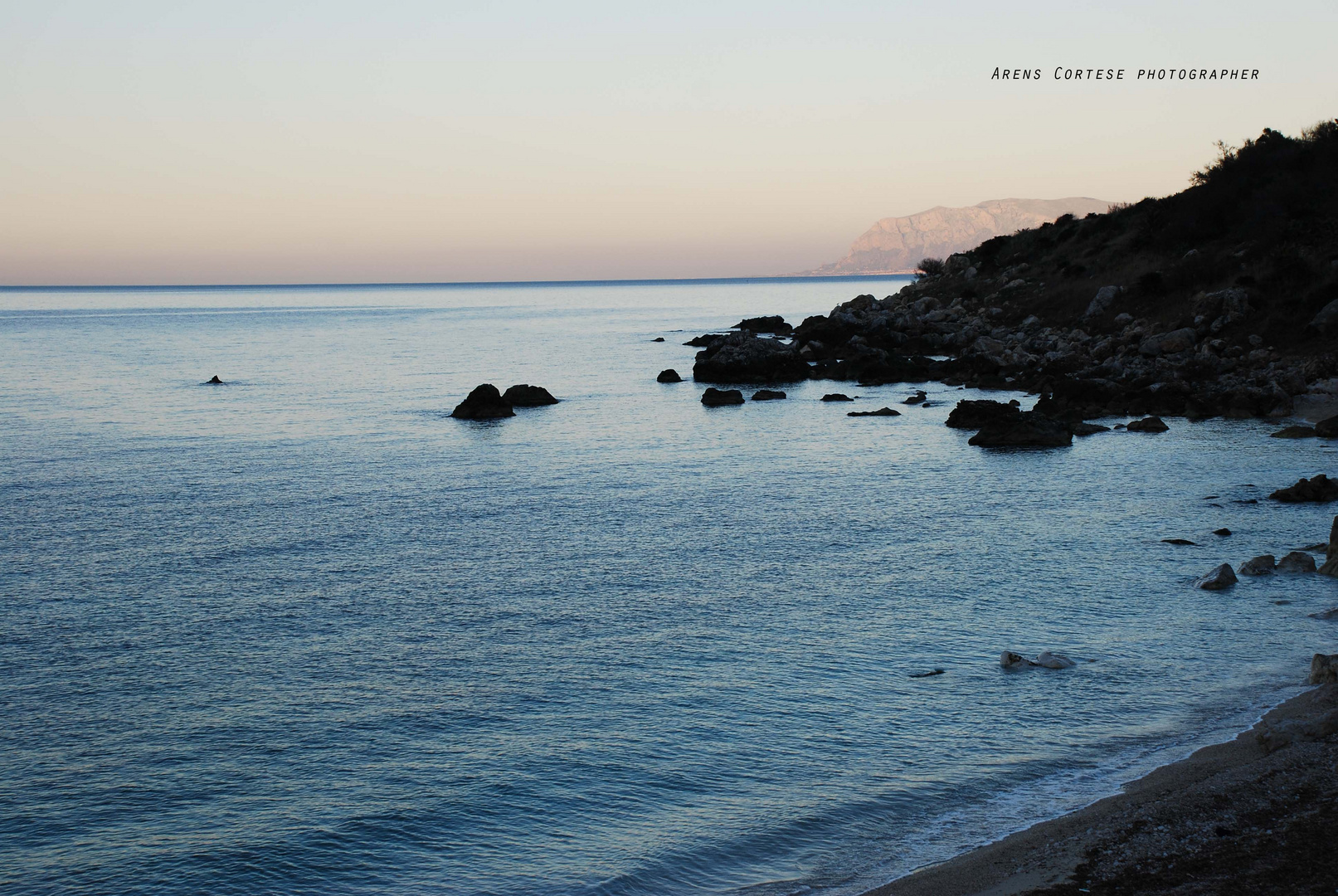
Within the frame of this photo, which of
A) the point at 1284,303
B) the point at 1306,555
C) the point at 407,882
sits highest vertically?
the point at 1284,303

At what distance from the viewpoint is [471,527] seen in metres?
27.1

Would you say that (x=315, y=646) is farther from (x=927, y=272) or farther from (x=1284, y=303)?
(x=927, y=272)

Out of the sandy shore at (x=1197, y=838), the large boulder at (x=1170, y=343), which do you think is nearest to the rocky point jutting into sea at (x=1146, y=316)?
the large boulder at (x=1170, y=343)

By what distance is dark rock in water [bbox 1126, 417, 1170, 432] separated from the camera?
136 ft

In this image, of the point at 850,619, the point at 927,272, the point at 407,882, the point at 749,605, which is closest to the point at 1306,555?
the point at 850,619

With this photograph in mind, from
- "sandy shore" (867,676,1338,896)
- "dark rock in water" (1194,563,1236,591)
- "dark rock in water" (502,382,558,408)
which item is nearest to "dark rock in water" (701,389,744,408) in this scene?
"dark rock in water" (502,382,558,408)

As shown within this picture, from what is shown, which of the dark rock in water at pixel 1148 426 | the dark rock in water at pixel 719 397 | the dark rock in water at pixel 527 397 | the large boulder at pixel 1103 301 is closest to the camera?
the dark rock in water at pixel 1148 426

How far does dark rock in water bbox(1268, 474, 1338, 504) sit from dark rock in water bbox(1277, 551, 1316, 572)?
728cm

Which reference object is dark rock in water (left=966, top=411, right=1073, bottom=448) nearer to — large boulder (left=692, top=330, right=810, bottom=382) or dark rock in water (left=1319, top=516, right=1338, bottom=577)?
dark rock in water (left=1319, top=516, right=1338, bottom=577)

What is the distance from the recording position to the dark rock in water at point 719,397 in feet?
181

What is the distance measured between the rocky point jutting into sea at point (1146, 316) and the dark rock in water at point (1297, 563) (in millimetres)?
22535

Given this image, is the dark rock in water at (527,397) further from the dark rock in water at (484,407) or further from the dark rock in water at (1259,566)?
the dark rock in water at (1259,566)

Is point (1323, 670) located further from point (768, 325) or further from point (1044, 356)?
point (768, 325)

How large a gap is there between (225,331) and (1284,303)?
121814 millimetres
